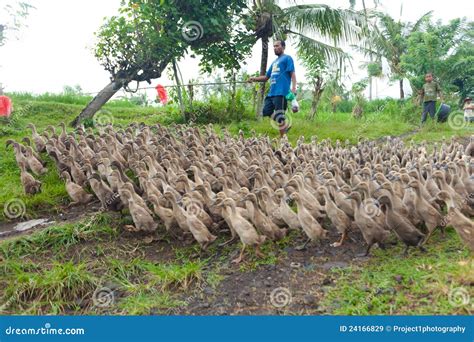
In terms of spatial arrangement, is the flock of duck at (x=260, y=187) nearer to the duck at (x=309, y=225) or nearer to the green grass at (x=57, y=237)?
the duck at (x=309, y=225)

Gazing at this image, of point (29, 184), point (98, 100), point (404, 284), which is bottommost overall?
point (404, 284)

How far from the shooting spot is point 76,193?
923 cm

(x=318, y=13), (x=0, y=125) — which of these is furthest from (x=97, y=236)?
(x=318, y=13)

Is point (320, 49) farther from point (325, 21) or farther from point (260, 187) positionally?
point (260, 187)

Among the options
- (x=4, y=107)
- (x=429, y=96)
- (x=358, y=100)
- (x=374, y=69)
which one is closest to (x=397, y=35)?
(x=374, y=69)

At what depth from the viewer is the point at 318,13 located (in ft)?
55.0

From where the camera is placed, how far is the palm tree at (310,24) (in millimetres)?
16797

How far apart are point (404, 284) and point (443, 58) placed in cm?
2302

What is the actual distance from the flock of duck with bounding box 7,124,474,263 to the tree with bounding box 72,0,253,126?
13.4ft

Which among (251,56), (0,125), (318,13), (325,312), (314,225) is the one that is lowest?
(325,312)

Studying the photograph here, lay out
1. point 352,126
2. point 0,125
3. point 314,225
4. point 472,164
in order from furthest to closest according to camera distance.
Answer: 1. point 352,126
2. point 0,125
3. point 472,164
4. point 314,225

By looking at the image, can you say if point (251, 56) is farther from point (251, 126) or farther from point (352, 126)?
point (352, 126)

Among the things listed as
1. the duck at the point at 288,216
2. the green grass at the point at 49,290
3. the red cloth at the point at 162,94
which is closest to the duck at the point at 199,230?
the duck at the point at 288,216

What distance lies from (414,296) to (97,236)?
4.98 meters
